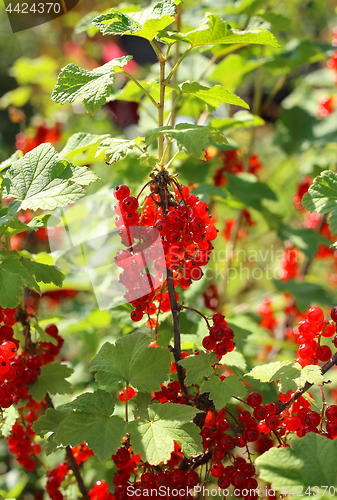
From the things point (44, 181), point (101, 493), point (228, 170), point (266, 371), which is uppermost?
point (44, 181)

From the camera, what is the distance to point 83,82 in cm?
74

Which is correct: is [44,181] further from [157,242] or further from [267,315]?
[267,315]

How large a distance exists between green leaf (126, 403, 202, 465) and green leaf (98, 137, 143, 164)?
17.5 inches

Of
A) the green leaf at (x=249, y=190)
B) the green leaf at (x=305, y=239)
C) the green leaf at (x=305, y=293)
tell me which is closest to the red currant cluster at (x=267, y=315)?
the green leaf at (x=305, y=293)

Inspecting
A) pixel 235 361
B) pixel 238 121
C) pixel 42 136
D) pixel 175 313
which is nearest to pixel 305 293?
pixel 238 121

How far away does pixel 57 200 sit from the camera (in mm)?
721

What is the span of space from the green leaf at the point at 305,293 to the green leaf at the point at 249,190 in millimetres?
415

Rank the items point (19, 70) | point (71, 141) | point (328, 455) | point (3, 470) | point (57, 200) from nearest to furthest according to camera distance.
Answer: point (328, 455) < point (57, 200) < point (71, 141) < point (3, 470) < point (19, 70)

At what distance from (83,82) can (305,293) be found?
135 cm

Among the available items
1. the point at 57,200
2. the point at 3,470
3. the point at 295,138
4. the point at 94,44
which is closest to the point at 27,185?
the point at 57,200

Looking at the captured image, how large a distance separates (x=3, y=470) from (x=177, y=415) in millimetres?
1814

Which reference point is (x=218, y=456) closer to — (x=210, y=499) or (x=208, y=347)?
(x=208, y=347)

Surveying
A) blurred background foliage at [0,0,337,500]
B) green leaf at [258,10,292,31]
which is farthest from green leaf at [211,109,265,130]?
green leaf at [258,10,292,31]

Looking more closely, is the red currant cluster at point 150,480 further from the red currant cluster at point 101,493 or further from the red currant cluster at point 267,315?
the red currant cluster at point 267,315
